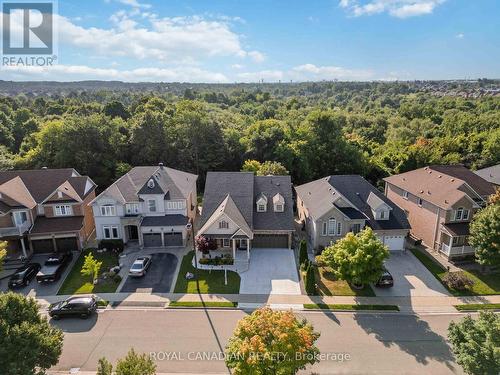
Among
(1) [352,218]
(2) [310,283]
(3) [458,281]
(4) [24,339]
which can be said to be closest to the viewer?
(4) [24,339]

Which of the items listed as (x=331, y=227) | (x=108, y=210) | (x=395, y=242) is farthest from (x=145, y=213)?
(x=395, y=242)

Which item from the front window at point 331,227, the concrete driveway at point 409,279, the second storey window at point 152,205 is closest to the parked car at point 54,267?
the second storey window at point 152,205

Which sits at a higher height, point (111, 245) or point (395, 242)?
point (395, 242)

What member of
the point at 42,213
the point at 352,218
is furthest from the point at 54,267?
the point at 352,218

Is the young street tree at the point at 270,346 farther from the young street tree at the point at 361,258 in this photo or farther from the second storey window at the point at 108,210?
the second storey window at the point at 108,210

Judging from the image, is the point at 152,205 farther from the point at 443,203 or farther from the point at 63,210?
the point at 443,203

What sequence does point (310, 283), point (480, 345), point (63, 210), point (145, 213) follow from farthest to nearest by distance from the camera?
point (145, 213)
point (63, 210)
point (310, 283)
point (480, 345)

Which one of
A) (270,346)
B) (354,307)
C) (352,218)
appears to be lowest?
(354,307)

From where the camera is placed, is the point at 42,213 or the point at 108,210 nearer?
the point at 108,210
